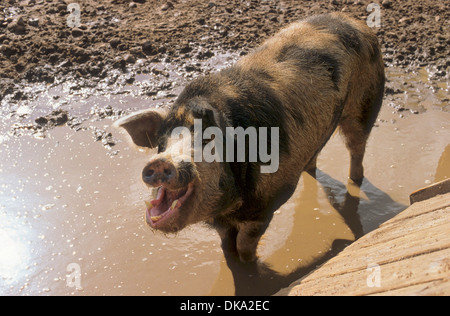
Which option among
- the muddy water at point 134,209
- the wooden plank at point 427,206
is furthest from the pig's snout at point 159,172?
the wooden plank at point 427,206

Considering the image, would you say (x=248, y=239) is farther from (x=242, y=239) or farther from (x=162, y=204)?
(x=162, y=204)

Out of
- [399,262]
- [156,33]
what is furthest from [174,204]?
[156,33]

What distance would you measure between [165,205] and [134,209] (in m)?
1.70

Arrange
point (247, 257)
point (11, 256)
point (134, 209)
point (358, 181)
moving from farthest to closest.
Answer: point (358, 181), point (134, 209), point (11, 256), point (247, 257)

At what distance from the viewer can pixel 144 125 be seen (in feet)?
11.8

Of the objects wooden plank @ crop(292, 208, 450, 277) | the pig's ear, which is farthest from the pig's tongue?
wooden plank @ crop(292, 208, 450, 277)

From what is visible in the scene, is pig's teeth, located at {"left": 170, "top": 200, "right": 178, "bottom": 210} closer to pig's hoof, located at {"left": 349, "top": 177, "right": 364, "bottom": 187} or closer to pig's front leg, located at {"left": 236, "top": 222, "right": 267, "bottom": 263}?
pig's front leg, located at {"left": 236, "top": 222, "right": 267, "bottom": 263}

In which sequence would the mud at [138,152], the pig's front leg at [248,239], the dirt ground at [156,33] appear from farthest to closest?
1. the dirt ground at [156,33]
2. the mud at [138,152]
3. the pig's front leg at [248,239]

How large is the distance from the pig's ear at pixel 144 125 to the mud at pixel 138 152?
115 cm

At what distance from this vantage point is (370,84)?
476 centimetres

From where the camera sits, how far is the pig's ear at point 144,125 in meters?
3.53

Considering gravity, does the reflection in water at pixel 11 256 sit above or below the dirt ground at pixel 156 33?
below

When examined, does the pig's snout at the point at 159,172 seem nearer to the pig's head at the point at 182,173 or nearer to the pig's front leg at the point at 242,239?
the pig's head at the point at 182,173

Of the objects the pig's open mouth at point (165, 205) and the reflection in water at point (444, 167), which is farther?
the reflection in water at point (444, 167)
